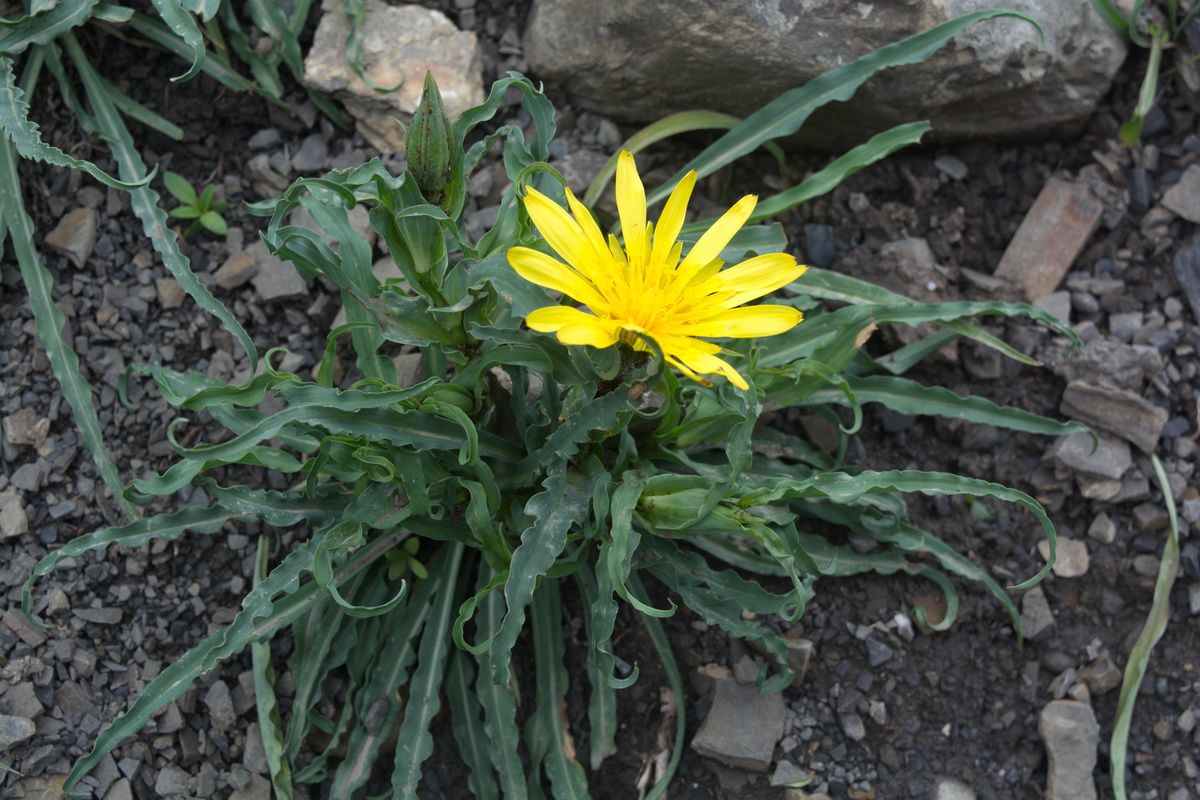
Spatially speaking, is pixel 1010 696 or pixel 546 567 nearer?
pixel 546 567

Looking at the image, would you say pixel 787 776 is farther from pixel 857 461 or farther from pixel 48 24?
pixel 48 24

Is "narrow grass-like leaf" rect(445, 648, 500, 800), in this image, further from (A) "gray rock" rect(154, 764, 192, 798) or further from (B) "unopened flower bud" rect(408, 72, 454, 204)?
(B) "unopened flower bud" rect(408, 72, 454, 204)

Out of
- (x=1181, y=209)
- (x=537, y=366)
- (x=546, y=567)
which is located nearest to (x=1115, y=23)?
(x=1181, y=209)

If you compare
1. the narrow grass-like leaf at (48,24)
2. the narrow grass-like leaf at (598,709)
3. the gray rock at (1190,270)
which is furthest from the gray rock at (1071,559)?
the narrow grass-like leaf at (48,24)

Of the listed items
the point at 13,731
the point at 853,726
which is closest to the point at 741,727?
the point at 853,726

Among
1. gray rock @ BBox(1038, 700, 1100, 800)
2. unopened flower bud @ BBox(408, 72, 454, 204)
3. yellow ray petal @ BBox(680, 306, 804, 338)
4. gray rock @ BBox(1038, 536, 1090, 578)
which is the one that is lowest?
gray rock @ BBox(1038, 700, 1100, 800)

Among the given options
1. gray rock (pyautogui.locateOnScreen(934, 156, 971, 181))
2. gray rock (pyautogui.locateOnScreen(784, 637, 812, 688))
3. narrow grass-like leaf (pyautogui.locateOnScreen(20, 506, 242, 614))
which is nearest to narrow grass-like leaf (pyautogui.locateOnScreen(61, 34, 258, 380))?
narrow grass-like leaf (pyautogui.locateOnScreen(20, 506, 242, 614))

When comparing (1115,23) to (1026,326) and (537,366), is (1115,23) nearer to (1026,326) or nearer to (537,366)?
(1026,326)
